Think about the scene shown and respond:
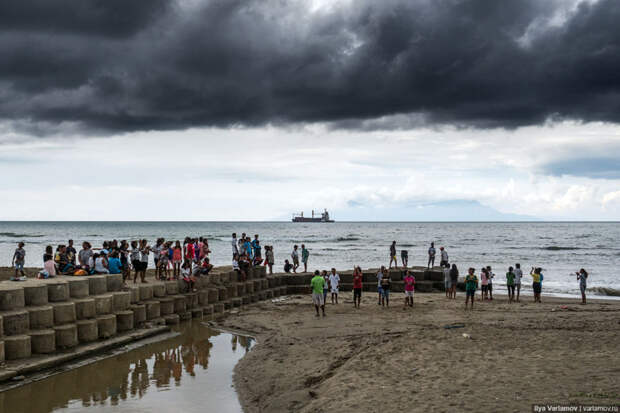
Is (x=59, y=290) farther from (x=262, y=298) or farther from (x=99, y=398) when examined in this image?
(x=262, y=298)

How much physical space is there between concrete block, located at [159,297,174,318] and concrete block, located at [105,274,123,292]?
7.15 ft

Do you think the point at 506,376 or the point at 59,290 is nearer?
the point at 506,376

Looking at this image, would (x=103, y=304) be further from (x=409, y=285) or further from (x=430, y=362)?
(x=409, y=285)

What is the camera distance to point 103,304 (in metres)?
16.0

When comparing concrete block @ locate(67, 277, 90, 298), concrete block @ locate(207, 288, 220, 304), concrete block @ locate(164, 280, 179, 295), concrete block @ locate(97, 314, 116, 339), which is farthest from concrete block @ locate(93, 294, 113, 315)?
concrete block @ locate(207, 288, 220, 304)

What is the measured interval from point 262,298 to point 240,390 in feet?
46.2

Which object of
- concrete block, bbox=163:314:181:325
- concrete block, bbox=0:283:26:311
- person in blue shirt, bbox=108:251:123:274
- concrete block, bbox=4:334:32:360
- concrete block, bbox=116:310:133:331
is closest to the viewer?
concrete block, bbox=4:334:32:360

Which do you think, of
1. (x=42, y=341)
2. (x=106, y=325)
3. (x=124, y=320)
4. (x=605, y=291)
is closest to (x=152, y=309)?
(x=124, y=320)

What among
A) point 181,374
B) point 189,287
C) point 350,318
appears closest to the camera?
point 181,374

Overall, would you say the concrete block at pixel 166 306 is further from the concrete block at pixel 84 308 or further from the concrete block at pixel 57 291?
the concrete block at pixel 57 291

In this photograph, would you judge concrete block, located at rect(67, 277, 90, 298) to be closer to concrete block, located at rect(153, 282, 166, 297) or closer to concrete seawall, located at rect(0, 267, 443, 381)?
concrete seawall, located at rect(0, 267, 443, 381)

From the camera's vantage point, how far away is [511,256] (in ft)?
188

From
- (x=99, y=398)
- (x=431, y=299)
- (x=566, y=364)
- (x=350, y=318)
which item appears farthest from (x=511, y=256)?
(x=99, y=398)

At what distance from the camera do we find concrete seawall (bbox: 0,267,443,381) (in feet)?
42.5
